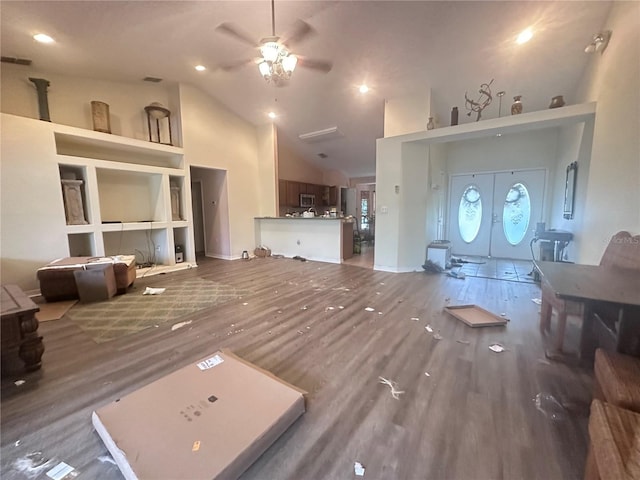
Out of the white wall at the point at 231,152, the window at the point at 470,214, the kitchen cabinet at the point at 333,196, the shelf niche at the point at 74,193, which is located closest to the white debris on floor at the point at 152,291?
the shelf niche at the point at 74,193

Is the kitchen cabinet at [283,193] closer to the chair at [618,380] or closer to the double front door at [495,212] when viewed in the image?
the double front door at [495,212]

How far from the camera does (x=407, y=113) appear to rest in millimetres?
4586

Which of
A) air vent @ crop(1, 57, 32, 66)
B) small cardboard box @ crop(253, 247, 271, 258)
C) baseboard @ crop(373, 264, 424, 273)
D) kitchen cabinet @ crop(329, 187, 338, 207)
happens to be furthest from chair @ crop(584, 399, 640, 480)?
kitchen cabinet @ crop(329, 187, 338, 207)

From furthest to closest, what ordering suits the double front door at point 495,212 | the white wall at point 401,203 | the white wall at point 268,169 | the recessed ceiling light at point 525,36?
the white wall at point 268,169 < the double front door at point 495,212 < the white wall at point 401,203 < the recessed ceiling light at point 525,36

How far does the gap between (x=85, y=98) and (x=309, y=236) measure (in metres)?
4.70

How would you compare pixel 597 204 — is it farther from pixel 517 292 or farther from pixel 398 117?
pixel 398 117

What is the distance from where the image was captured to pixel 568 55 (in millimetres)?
3559

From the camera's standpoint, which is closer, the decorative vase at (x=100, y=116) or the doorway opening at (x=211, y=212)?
the decorative vase at (x=100, y=116)

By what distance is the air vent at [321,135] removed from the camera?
6104 mm

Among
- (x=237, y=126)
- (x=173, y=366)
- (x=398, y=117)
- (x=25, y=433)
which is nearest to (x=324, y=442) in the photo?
(x=173, y=366)

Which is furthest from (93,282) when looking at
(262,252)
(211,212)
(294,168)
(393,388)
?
(294,168)

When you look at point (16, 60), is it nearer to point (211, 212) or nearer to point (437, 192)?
point (211, 212)

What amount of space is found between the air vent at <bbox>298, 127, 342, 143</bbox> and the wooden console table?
5675mm

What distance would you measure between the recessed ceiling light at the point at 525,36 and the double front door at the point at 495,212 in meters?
3.02
